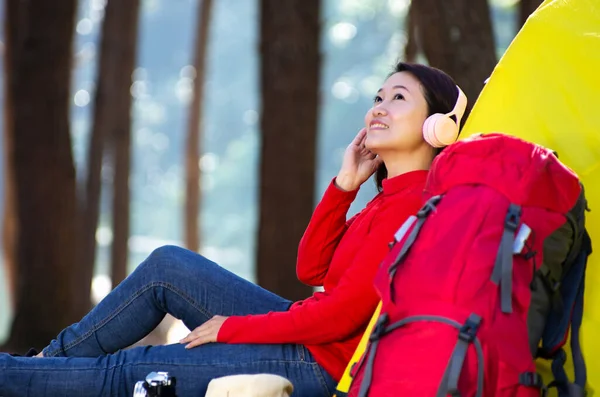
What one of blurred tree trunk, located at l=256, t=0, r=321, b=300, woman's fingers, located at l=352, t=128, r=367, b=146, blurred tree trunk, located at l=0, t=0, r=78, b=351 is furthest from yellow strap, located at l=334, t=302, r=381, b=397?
blurred tree trunk, located at l=0, t=0, r=78, b=351

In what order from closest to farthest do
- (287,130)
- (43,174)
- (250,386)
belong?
(250,386) < (287,130) < (43,174)

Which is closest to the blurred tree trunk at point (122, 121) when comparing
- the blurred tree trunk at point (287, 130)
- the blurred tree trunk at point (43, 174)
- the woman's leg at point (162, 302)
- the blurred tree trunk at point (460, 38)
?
the blurred tree trunk at point (43, 174)

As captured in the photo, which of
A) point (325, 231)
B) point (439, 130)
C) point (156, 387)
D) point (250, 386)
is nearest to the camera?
point (156, 387)

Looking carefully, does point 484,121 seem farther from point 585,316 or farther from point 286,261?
point 286,261

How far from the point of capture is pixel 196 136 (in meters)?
16.0

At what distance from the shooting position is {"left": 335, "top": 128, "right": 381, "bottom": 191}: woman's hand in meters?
4.10

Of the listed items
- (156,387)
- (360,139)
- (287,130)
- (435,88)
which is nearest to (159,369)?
(156,387)

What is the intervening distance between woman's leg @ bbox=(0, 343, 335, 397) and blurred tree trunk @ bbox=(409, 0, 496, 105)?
2.51 metres

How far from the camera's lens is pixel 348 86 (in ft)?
189

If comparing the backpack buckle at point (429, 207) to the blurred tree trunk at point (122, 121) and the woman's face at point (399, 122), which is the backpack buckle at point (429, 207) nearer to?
the woman's face at point (399, 122)

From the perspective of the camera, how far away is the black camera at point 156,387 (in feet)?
10.6

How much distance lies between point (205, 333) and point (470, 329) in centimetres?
124

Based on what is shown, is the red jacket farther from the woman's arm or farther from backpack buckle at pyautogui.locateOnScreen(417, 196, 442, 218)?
backpack buckle at pyautogui.locateOnScreen(417, 196, 442, 218)

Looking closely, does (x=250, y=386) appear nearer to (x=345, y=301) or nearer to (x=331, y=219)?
(x=345, y=301)
